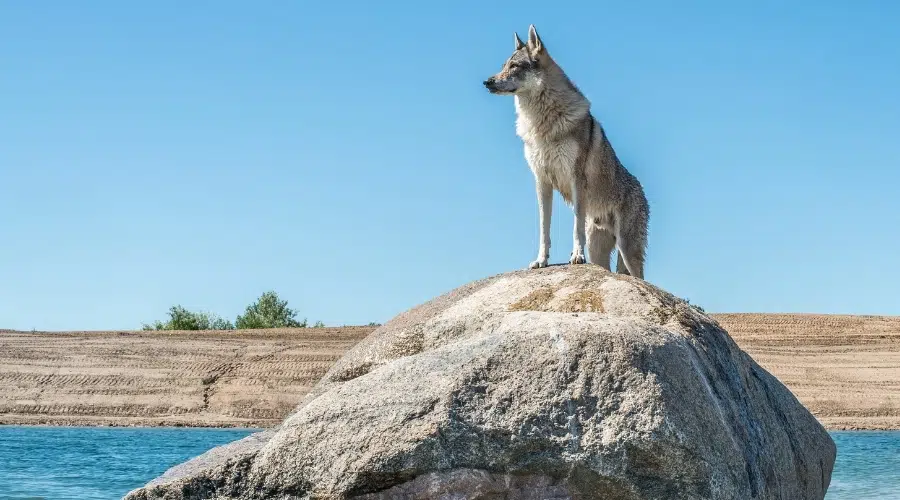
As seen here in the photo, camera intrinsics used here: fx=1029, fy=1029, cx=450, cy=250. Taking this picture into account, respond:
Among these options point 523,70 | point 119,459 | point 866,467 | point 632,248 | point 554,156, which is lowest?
point 866,467

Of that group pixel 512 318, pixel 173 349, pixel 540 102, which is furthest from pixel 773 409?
pixel 173 349

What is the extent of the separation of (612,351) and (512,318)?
3.05 feet

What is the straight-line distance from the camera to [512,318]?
713 cm

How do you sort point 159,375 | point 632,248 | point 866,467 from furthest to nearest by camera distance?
point 159,375 → point 866,467 → point 632,248

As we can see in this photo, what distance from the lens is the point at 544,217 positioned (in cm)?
947

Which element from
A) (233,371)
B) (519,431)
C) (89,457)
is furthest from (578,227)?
(233,371)

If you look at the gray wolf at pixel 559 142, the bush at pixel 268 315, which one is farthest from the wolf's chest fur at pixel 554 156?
the bush at pixel 268 315

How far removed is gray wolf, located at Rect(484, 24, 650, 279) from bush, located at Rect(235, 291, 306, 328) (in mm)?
29024

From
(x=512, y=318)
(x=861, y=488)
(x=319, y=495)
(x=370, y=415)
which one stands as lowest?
(x=861, y=488)

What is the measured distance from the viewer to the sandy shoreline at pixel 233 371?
24.6 meters

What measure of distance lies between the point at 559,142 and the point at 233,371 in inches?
756

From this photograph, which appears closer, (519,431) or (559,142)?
(519,431)

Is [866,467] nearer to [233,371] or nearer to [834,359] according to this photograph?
[834,359]

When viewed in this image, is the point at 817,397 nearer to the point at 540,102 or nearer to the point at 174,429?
A: the point at 174,429
